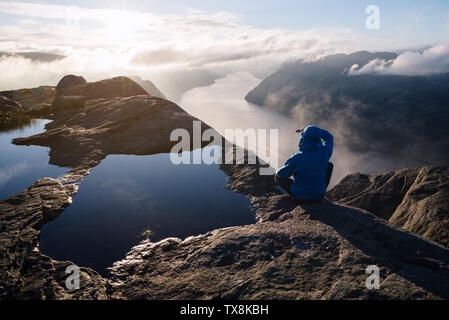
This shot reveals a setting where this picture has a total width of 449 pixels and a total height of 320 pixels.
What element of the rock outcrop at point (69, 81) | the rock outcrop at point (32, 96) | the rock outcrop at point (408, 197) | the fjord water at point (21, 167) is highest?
the rock outcrop at point (69, 81)

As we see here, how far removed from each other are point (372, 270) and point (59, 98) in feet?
104

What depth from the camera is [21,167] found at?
11.9 meters

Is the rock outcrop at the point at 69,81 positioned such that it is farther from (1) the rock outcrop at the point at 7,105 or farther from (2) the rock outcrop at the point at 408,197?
(2) the rock outcrop at the point at 408,197

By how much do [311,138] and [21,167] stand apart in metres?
12.6

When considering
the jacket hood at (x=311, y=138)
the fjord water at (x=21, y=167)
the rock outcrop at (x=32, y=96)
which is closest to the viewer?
the jacket hood at (x=311, y=138)

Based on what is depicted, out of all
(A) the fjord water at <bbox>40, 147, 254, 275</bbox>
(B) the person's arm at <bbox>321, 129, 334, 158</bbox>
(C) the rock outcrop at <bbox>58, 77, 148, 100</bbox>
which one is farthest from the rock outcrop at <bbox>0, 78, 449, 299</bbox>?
(C) the rock outcrop at <bbox>58, 77, 148, 100</bbox>

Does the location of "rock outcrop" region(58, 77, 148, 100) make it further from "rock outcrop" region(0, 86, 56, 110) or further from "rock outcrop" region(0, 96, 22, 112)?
"rock outcrop" region(0, 96, 22, 112)

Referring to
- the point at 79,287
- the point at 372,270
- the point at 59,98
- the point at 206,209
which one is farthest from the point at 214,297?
the point at 59,98

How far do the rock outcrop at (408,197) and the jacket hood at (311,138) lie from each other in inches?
186

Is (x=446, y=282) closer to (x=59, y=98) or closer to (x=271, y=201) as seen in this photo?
(x=271, y=201)

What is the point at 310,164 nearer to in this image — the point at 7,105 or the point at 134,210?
the point at 134,210

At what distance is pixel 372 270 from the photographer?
4.91 metres

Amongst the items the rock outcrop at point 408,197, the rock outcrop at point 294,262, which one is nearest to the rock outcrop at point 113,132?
the rock outcrop at point 294,262

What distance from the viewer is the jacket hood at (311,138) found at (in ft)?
22.5
